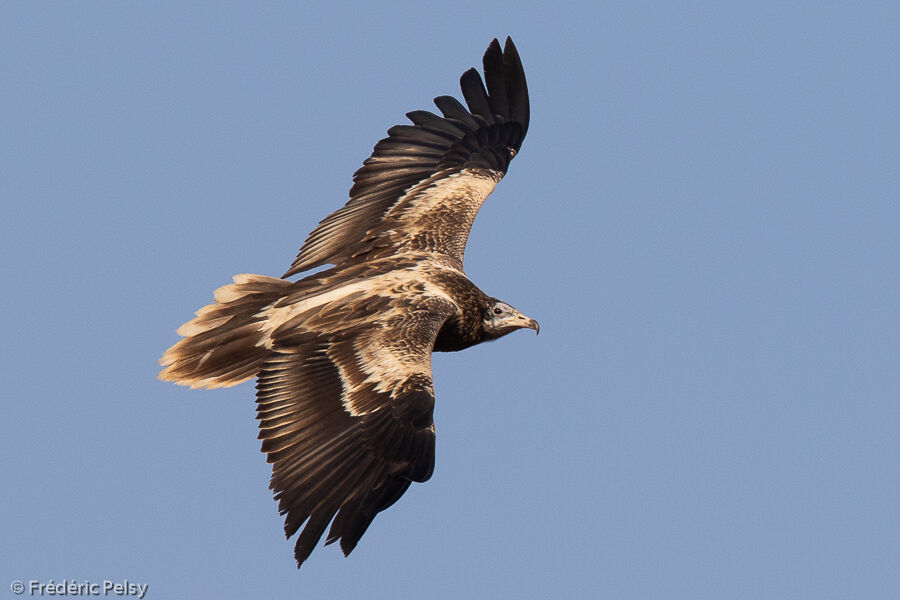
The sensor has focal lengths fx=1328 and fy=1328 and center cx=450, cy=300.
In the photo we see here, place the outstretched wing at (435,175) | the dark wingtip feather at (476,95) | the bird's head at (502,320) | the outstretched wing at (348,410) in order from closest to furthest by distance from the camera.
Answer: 1. the outstretched wing at (348,410)
2. the bird's head at (502,320)
3. the outstretched wing at (435,175)
4. the dark wingtip feather at (476,95)

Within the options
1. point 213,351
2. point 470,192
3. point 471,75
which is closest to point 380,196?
point 470,192

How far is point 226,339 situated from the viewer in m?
11.5

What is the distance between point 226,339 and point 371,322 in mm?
1372

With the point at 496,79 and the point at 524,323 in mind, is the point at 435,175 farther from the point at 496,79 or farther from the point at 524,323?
the point at 524,323

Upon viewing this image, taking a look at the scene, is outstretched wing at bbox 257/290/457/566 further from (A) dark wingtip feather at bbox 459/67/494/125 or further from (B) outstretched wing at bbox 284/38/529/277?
(A) dark wingtip feather at bbox 459/67/494/125

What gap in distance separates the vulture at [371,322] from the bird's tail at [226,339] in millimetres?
13

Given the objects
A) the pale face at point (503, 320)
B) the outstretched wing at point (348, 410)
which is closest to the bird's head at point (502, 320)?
the pale face at point (503, 320)

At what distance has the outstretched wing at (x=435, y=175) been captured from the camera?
13.0 meters

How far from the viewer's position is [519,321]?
39.9 feet

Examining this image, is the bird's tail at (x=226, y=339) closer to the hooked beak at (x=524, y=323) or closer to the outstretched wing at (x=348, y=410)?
the outstretched wing at (x=348, y=410)

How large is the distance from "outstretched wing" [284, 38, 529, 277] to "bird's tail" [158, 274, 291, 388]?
0.92m

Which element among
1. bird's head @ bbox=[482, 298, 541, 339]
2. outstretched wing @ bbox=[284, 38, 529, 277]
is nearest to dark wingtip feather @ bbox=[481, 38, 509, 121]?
outstretched wing @ bbox=[284, 38, 529, 277]

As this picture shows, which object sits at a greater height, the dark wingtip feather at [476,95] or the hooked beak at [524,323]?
the dark wingtip feather at [476,95]

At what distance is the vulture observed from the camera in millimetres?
9789
